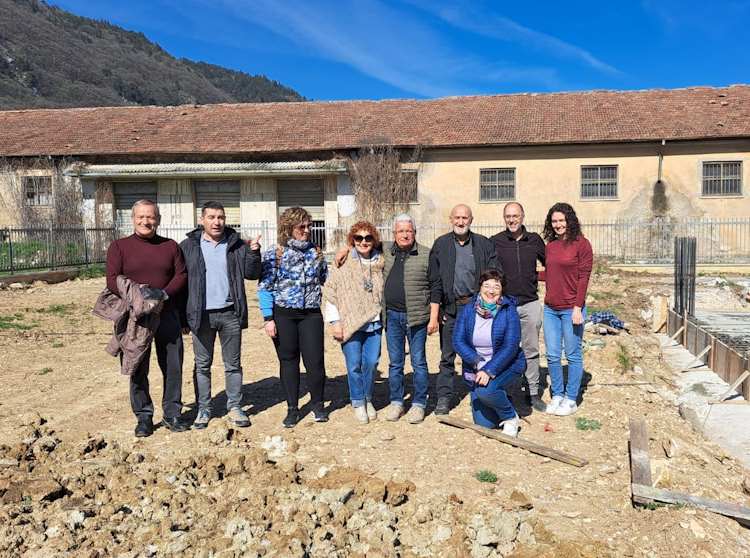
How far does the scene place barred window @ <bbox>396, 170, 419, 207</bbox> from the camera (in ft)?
68.8

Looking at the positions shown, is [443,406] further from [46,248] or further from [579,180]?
[579,180]

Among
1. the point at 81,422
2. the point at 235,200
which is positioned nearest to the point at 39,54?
the point at 235,200

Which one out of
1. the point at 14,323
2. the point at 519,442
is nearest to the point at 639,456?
the point at 519,442

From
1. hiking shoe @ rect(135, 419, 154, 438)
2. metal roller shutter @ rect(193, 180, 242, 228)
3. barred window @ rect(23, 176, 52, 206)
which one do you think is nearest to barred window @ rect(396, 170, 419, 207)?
metal roller shutter @ rect(193, 180, 242, 228)

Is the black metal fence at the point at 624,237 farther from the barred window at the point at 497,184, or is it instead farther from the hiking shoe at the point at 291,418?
the hiking shoe at the point at 291,418

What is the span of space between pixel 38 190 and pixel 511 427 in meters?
22.0

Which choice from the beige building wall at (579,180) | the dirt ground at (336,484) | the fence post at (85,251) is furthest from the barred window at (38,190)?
the dirt ground at (336,484)

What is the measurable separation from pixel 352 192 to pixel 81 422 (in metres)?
16.4

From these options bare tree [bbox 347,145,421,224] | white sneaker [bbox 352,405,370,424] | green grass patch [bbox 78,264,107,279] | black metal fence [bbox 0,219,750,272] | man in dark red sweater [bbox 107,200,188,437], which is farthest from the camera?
bare tree [bbox 347,145,421,224]

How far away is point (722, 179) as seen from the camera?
19859mm

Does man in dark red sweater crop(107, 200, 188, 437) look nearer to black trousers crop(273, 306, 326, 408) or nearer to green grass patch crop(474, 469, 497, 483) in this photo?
black trousers crop(273, 306, 326, 408)

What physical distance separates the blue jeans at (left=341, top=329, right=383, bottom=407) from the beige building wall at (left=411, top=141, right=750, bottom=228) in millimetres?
15738

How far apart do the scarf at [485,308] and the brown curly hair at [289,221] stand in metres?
1.50

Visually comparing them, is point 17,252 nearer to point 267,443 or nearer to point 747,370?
point 267,443
